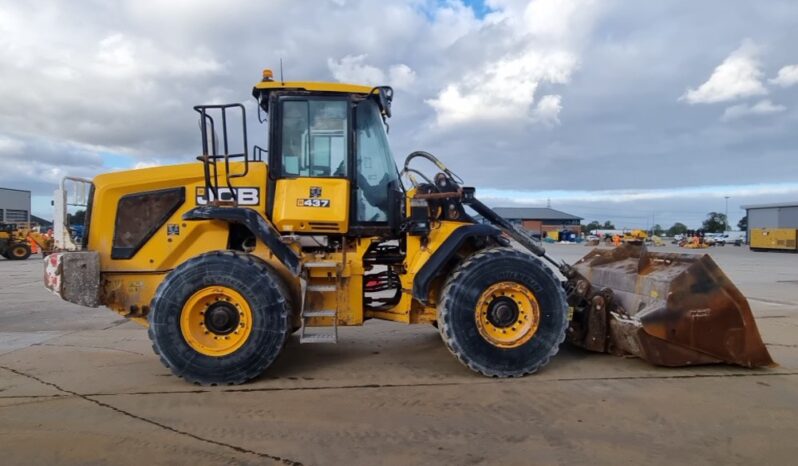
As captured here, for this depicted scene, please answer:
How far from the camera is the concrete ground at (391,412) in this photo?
384cm

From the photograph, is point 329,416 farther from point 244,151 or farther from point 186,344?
point 244,151

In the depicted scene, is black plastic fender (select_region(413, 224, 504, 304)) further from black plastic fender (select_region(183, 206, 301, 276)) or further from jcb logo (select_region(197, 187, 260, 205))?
jcb logo (select_region(197, 187, 260, 205))

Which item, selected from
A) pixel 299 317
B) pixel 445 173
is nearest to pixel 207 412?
pixel 299 317

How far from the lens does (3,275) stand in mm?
18953

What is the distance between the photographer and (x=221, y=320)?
17.6 ft

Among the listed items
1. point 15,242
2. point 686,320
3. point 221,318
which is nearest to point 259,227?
point 221,318

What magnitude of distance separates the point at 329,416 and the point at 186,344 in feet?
5.55

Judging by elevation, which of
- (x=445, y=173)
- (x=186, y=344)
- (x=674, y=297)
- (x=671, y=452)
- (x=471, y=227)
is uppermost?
(x=445, y=173)

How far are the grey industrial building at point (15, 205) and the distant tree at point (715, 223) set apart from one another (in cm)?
10628

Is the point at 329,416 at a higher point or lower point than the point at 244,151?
lower

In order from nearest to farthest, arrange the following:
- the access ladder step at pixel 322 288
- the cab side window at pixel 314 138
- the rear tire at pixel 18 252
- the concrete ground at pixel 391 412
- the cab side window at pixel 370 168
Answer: the concrete ground at pixel 391 412 < the access ladder step at pixel 322 288 < the cab side window at pixel 314 138 < the cab side window at pixel 370 168 < the rear tire at pixel 18 252

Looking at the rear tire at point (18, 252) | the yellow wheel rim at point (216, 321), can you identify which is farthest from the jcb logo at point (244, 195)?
the rear tire at point (18, 252)

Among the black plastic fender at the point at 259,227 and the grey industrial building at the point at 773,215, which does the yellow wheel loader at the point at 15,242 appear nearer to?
the black plastic fender at the point at 259,227

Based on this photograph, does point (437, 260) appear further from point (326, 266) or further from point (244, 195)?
point (244, 195)
